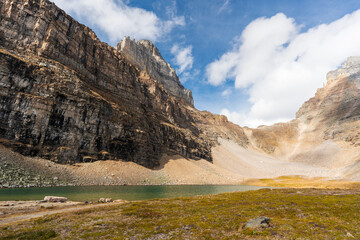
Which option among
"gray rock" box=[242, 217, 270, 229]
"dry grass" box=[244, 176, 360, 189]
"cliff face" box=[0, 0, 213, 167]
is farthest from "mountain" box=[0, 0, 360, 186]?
"gray rock" box=[242, 217, 270, 229]

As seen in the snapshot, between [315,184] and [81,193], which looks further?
[315,184]

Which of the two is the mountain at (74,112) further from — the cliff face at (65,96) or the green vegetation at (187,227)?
the green vegetation at (187,227)

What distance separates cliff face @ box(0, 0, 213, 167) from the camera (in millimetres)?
74375

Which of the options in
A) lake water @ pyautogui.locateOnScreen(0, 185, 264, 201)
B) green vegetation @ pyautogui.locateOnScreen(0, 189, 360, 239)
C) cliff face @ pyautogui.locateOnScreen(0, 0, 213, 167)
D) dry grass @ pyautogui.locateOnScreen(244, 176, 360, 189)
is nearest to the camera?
green vegetation @ pyautogui.locateOnScreen(0, 189, 360, 239)

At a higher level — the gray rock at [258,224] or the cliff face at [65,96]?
the cliff face at [65,96]

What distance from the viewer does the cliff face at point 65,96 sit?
7438 centimetres

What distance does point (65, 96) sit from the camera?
88062mm

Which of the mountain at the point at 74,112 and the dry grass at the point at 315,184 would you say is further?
the dry grass at the point at 315,184

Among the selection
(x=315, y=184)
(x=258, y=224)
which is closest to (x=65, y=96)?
(x=258, y=224)

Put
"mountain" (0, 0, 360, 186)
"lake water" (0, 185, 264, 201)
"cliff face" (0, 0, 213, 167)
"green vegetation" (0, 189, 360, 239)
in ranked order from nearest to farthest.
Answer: "green vegetation" (0, 189, 360, 239)
"lake water" (0, 185, 264, 201)
"mountain" (0, 0, 360, 186)
"cliff face" (0, 0, 213, 167)

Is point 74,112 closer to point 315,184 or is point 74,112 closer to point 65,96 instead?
point 65,96

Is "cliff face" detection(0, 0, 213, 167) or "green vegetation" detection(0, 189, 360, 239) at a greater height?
"cliff face" detection(0, 0, 213, 167)

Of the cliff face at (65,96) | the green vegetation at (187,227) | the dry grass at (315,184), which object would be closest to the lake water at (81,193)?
the green vegetation at (187,227)

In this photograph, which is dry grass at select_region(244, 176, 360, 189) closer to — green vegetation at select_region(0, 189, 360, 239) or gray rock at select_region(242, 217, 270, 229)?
green vegetation at select_region(0, 189, 360, 239)
